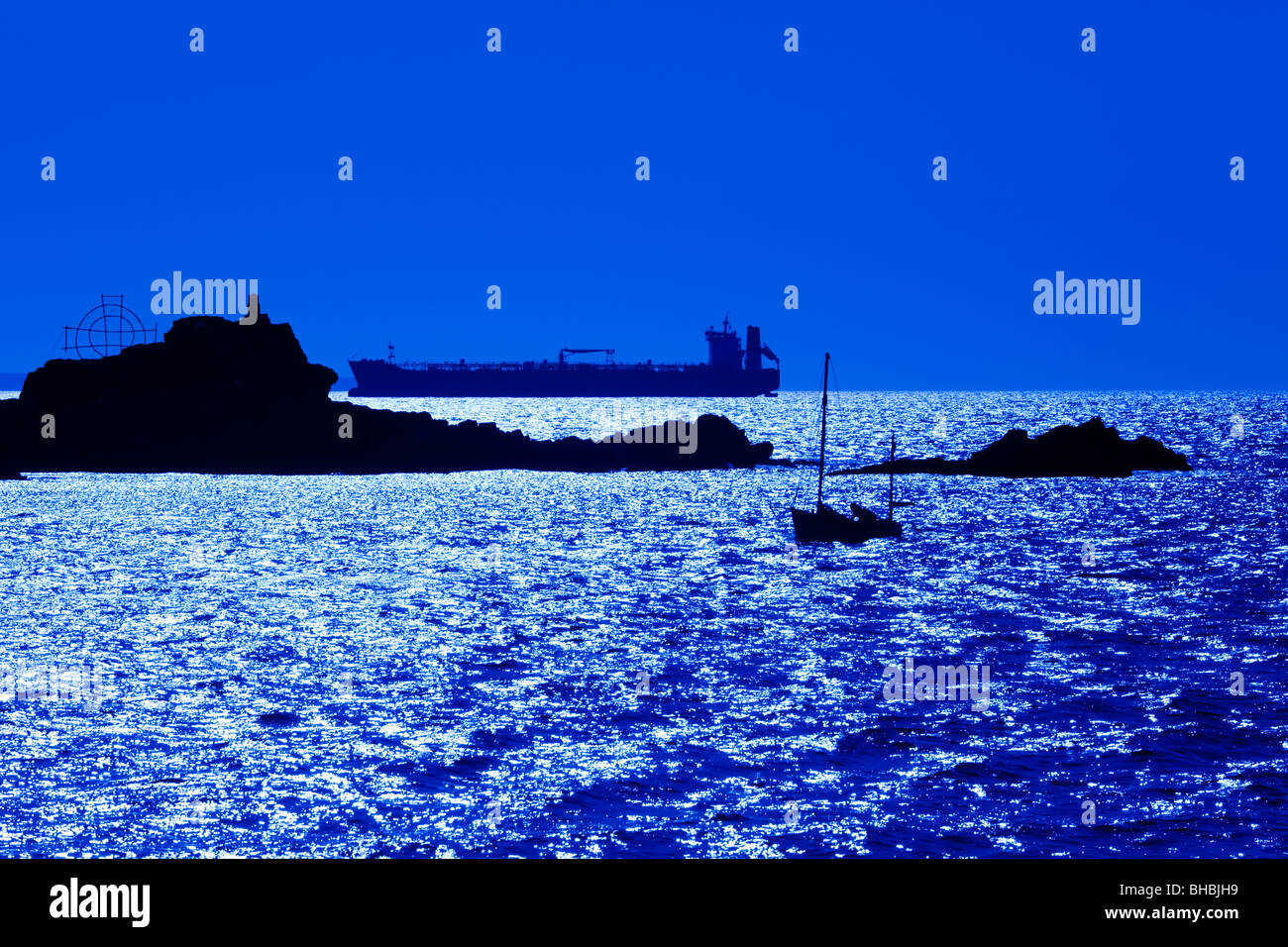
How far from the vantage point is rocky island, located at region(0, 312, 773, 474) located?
106 meters

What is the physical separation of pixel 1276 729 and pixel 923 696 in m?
5.97

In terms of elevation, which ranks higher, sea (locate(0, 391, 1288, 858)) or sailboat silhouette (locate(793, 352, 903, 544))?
sailboat silhouette (locate(793, 352, 903, 544))

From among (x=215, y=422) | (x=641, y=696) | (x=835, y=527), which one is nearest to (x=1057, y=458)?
(x=835, y=527)

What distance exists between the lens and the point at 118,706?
2330 centimetres

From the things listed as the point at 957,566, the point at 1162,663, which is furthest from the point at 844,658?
the point at 957,566

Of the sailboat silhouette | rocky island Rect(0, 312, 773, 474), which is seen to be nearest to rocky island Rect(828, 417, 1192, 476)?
rocky island Rect(0, 312, 773, 474)

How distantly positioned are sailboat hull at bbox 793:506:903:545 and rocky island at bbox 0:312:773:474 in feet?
170

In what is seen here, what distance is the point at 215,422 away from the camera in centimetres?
10669

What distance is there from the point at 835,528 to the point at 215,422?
2566 inches

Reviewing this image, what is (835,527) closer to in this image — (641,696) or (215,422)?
(641,696)

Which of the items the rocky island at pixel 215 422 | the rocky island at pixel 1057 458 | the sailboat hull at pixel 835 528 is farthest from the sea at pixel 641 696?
the rocky island at pixel 215 422

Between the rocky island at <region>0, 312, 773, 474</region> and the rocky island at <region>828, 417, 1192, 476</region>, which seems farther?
the rocky island at <region>0, 312, 773, 474</region>

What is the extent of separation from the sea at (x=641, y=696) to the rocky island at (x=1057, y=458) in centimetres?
4479

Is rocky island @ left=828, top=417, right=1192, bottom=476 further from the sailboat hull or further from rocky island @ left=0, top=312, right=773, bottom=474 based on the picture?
the sailboat hull
